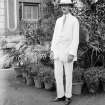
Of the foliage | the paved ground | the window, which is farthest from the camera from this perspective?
the window

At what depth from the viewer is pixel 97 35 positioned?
7.02 m

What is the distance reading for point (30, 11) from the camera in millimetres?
11859

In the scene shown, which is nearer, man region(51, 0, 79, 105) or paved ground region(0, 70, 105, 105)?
man region(51, 0, 79, 105)

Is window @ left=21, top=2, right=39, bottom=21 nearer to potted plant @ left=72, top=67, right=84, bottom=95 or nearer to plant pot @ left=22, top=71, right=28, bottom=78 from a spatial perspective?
plant pot @ left=22, top=71, right=28, bottom=78

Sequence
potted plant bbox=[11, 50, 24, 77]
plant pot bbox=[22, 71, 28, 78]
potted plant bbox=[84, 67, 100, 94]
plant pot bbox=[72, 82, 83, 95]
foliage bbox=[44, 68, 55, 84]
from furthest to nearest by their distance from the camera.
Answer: potted plant bbox=[11, 50, 24, 77], plant pot bbox=[22, 71, 28, 78], foliage bbox=[44, 68, 55, 84], plant pot bbox=[72, 82, 83, 95], potted plant bbox=[84, 67, 100, 94]

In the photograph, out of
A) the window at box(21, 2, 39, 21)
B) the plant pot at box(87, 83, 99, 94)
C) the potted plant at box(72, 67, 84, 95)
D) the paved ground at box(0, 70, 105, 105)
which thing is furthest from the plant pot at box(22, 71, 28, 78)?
the window at box(21, 2, 39, 21)

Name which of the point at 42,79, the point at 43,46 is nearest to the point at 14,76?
the point at 43,46

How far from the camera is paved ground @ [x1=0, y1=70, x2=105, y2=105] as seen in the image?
18.6ft

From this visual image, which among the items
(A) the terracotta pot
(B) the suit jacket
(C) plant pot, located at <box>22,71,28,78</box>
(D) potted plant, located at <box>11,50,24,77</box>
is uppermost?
(B) the suit jacket

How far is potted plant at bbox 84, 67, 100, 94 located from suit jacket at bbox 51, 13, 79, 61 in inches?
30.8

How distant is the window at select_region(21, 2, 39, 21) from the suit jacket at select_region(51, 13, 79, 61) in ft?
21.1

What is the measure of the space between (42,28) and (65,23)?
3173mm

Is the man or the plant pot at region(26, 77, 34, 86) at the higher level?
the man

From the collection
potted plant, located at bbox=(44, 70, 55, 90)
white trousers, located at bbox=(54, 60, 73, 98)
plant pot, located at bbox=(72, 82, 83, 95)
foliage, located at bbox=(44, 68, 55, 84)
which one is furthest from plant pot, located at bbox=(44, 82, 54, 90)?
white trousers, located at bbox=(54, 60, 73, 98)
